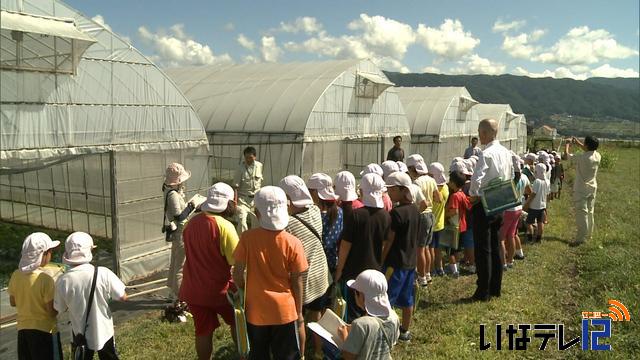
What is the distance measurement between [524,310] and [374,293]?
142 inches

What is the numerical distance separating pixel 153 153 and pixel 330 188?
5745 millimetres

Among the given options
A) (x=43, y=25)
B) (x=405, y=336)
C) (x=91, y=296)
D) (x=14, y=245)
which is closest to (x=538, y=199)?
(x=405, y=336)

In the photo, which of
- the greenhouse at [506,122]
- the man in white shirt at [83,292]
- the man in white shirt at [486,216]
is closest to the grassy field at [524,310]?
the man in white shirt at [486,216]

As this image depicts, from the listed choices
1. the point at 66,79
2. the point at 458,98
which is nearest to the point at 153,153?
the point at 66,79

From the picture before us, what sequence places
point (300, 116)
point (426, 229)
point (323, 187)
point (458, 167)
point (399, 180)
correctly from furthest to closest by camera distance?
point (300, 116) → point (458, 167) → point (426, 229) → point (399, 180) → point (323, 187)

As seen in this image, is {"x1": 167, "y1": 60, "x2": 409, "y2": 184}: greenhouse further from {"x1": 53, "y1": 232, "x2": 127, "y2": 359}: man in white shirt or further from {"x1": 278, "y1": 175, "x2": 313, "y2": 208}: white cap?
{"x1": 53, "y1": 232, "x2": 127, "y2": 359}: man in white shirt

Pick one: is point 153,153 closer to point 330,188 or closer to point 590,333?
point 330,188

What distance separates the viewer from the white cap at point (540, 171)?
364 inches

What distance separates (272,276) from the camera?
11.7ft

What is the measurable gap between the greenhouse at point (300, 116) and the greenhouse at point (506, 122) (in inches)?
576

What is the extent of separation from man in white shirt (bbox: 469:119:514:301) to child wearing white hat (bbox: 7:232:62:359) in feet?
15.6

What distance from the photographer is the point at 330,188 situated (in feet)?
14.8

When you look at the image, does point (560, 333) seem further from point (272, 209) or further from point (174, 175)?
point (174, 175)

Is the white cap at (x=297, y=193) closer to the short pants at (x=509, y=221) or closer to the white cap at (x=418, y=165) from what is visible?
the white cap at (x=418, y=165)
